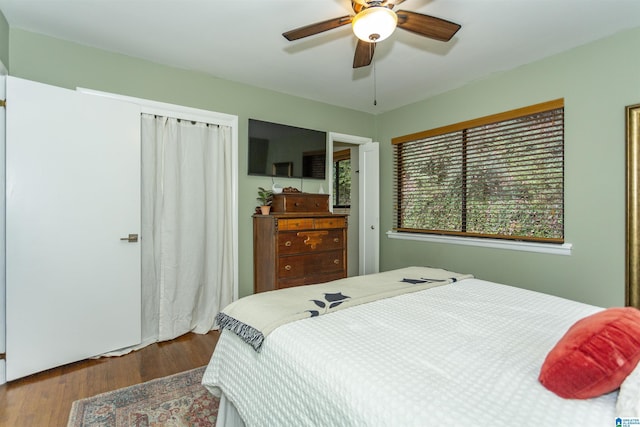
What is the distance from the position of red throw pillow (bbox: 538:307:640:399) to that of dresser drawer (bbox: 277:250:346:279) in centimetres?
242

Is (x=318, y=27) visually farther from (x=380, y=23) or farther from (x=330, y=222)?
(x=330, y=222)

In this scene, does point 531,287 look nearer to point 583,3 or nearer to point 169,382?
point 583,3

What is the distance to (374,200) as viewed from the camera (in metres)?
4.20

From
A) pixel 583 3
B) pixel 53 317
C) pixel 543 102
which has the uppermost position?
pixel 583 3

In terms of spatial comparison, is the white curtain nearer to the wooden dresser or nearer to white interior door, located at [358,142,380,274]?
the wooden dresser

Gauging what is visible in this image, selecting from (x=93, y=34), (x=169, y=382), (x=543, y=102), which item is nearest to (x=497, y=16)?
(x=543, y=102)

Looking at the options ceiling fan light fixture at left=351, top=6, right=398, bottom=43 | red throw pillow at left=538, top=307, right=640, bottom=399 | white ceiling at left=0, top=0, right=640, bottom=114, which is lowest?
red throw pillow at left=538, top=307, right=640, bottom=399

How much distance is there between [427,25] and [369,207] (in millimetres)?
2591

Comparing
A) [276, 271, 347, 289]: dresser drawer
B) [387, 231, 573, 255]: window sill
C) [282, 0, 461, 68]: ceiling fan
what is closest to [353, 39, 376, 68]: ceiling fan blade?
[282, 0, 461, 68]: ceiling fan

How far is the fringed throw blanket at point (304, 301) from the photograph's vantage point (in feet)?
4.60

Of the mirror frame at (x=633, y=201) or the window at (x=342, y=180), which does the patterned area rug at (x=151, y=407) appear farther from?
the window at (x=342, y=180)

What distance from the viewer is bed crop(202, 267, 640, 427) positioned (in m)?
0.82

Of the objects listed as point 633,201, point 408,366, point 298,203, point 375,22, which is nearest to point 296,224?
point 298,203

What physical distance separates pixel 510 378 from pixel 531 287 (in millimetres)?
2392
